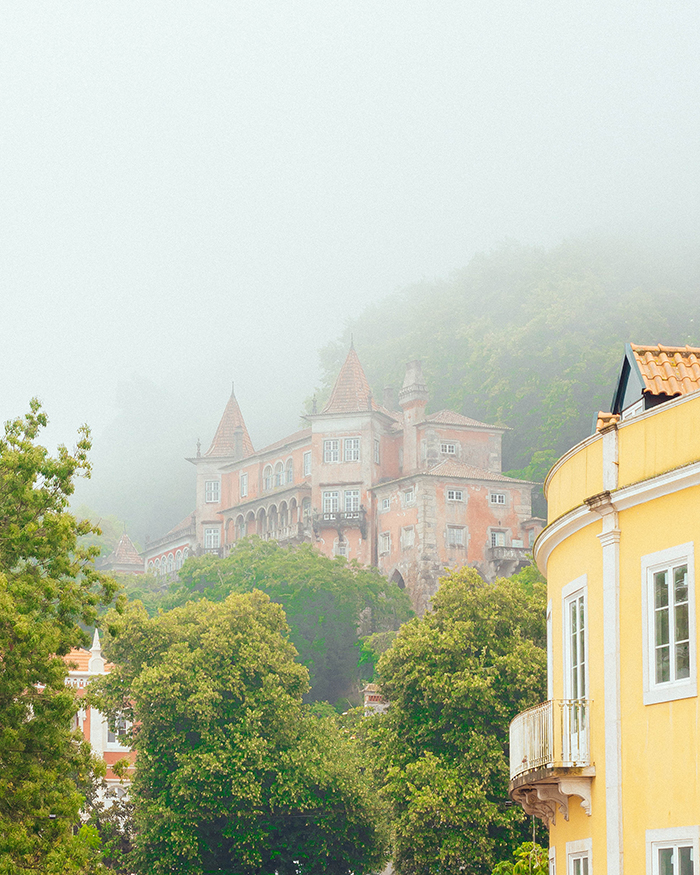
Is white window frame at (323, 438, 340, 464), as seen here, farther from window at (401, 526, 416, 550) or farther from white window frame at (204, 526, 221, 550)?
white window frame at (204, 526, 221, 550)

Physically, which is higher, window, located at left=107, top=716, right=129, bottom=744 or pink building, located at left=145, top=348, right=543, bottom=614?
pink building, located at left=145, top=348, right=543, bottom=614

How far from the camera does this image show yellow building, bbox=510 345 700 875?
15.4 metres

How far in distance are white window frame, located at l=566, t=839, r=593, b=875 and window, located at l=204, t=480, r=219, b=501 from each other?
94649 millimetres

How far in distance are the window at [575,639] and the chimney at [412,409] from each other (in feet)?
252

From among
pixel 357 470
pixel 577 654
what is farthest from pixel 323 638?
pixel 577 654

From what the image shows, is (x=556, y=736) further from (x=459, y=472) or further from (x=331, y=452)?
(x=331, y=452)

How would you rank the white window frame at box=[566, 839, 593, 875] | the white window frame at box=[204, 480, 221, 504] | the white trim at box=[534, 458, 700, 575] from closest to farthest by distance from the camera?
the white trim at box=[534, 458, 700, 575], the white window frame at box=[566, 839, 593, 875], the white window frame at box=[204, 480, 221, 504]

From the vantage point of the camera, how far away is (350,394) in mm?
99938

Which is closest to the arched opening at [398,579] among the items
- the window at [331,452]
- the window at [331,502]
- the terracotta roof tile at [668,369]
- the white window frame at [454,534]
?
the white window frame at [454,534]

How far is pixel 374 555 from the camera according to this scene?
9394cm

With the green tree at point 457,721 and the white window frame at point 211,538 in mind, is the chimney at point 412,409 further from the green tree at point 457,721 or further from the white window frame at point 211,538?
the green tree at point 457,721

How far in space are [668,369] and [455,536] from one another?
7179 centimetres

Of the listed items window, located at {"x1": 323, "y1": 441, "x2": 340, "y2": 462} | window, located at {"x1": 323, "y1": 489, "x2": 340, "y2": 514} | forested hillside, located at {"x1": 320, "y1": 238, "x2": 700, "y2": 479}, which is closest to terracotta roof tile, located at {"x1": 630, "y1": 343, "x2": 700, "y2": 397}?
window, located at {"x1": 323, "y1": 489, "x2": 340, "y2": 514}

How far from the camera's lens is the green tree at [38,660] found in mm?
23688
